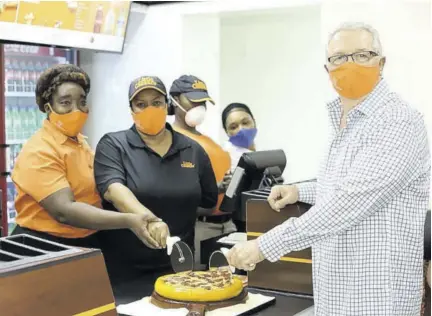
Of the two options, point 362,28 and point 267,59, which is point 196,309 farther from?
point 267,59

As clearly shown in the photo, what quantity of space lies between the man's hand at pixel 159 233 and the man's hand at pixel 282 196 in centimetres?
37

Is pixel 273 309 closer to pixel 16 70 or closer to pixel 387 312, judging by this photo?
pixel 387 312

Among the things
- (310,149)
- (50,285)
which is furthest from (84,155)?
(310,149)

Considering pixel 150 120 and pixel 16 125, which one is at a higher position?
pixel 150 120

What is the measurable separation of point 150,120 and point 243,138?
139 cm

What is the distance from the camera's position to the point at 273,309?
1959 mm

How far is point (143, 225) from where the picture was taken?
2.10m

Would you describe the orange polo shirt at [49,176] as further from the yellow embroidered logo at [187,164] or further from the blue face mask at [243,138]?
the blue face mask at [243,138]

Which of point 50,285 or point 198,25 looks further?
point 198,25

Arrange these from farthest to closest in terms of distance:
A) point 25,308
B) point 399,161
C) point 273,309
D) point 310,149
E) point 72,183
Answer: point 310,149 → point 72,183 → point 273,309 → point 399,161 → point 25,308

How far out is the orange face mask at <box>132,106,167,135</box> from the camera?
7.84ft

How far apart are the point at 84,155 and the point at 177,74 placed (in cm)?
226

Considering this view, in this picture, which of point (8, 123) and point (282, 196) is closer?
point (282, 196)

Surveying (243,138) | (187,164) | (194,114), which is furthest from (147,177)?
(243,138)
